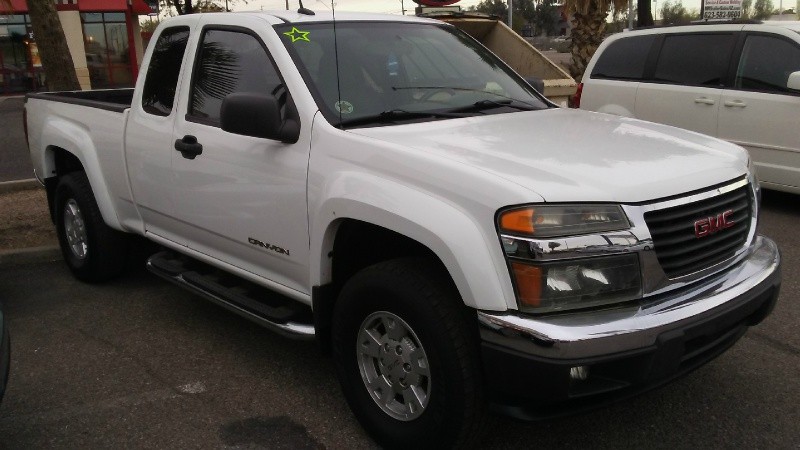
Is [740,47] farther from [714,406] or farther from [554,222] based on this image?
[554,222]

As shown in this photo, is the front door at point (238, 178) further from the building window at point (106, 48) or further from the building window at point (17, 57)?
the building window at point (106, 48)

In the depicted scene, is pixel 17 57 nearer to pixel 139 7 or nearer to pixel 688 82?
pixel 139 7

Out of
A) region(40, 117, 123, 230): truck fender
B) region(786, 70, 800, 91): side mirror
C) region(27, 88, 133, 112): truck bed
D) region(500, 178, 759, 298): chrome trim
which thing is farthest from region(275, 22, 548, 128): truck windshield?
region(786, 70, 800, 91): side mirror

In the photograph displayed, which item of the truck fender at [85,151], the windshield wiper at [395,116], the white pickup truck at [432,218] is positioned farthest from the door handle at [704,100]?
the truck fender at [85,151]

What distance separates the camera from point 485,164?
2891 millimetres

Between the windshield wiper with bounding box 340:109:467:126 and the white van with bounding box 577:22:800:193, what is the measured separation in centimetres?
430

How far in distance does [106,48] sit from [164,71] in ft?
85.5

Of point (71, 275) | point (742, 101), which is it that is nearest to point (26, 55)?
point (71, 275)

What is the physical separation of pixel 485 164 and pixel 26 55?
2771 cm

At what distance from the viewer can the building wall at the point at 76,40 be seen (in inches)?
1028

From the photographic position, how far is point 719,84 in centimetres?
739

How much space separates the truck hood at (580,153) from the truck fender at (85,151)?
250 centimetres

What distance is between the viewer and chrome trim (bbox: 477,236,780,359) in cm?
257

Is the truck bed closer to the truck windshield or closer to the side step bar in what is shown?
the side step bar
